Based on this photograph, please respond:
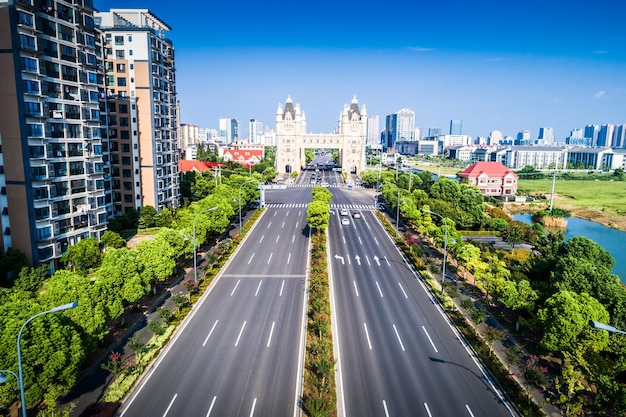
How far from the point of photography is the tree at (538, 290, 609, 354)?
83.7 feet

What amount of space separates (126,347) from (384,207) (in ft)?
212

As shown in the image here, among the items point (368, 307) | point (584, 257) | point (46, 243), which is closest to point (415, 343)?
point (368, 307)

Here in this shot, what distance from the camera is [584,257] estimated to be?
35.5 m

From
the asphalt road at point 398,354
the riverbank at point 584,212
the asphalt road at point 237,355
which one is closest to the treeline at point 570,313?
the asphalt road at point 398,354

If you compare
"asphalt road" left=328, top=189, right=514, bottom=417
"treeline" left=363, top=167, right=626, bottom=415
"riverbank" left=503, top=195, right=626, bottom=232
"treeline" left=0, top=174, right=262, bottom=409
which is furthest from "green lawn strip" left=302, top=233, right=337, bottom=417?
"riverbank" left=503, top=195, right=626, bottom=232

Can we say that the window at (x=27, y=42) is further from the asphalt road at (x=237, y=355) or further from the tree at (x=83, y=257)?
the asphalt road at (x=237, y=355)

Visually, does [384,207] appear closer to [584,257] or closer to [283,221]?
[283,221]

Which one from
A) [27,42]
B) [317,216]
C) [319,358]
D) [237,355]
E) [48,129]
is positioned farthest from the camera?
[317,216]

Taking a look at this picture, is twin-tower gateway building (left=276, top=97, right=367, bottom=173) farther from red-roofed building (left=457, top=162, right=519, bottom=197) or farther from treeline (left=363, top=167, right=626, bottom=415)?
treeline (left=363, top=167, right=626, bottom=415)

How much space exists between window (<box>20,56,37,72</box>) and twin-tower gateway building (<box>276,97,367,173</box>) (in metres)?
117

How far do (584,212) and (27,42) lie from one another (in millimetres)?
108755

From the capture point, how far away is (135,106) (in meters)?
61.9

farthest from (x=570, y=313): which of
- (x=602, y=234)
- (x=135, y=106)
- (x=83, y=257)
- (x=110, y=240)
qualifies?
(x=602, y=234)

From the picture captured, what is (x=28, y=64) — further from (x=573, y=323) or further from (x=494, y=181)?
(x=494, y=181)
